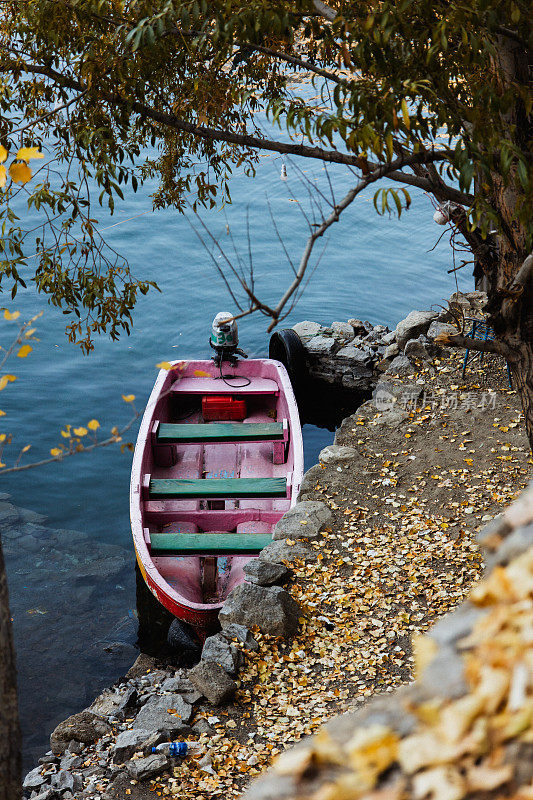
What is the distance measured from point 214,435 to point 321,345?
15.4 ft

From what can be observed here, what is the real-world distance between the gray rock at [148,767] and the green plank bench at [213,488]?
370 cm

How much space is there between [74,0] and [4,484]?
28.6ft

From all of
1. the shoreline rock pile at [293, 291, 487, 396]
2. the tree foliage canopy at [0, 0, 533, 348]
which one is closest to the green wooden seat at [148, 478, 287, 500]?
the tree foliage canopy at [0, 0, 533, 348]

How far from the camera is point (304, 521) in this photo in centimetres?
743

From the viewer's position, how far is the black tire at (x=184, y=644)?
7910 mm

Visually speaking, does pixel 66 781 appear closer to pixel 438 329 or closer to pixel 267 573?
pixel 267 573

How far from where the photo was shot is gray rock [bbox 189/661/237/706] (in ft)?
18.6

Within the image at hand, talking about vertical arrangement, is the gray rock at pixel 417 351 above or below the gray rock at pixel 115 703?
above

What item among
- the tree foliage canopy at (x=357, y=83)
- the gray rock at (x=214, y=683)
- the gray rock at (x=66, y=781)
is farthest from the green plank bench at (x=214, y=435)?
the gray rock at (x=66, y=781)

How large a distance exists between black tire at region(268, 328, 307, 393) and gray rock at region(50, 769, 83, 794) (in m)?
8.44

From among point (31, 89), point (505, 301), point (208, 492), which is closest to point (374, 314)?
point (208, 492)

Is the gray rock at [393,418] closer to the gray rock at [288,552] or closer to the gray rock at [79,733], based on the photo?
the gray rock at [288,552]

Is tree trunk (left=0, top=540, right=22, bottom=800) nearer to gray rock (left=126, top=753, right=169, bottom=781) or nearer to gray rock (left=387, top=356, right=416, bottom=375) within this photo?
gray rock (left=126, top=753, right=169, bottom=781)

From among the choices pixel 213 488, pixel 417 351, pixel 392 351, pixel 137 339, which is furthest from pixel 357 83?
pixel 137 339
